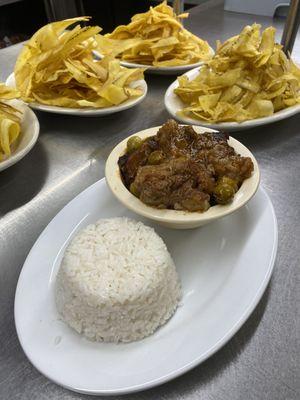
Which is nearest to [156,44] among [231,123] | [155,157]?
[231,123]

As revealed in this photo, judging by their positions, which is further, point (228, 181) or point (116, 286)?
point (228, 181)

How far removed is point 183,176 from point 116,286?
0.97 feet

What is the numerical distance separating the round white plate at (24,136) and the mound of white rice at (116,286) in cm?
39

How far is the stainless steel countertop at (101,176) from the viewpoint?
65cm

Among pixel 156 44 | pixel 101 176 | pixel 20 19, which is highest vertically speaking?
pixel 156 44

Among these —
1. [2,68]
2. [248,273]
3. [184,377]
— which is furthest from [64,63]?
[184,377]

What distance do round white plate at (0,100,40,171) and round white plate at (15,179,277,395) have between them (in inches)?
8.9

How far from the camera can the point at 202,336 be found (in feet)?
2.11

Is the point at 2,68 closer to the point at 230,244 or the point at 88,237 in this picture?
the point at 88,237

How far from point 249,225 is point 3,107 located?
82cm

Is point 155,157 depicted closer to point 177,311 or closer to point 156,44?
point 177,311

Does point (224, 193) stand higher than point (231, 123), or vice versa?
point (224, 193)

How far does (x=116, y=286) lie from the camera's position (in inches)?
26.6

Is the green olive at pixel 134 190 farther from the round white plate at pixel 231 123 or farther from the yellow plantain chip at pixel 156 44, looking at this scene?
the yellow plantain chip at pixel 156 44
